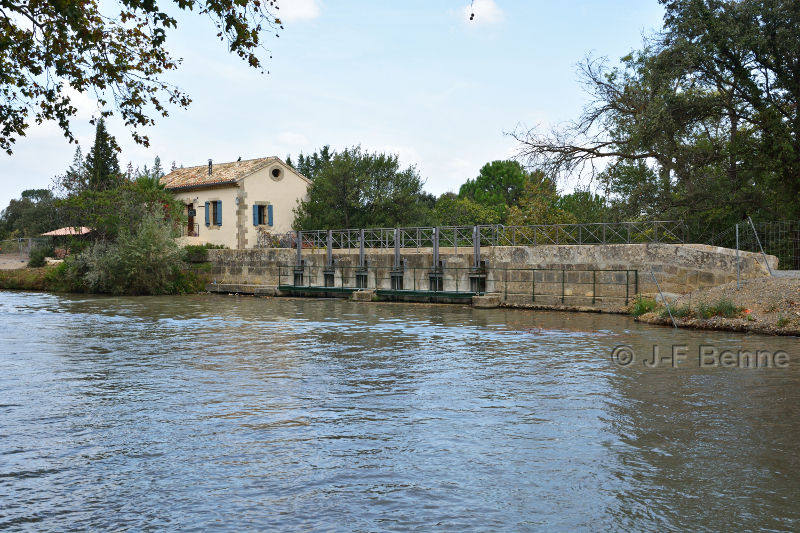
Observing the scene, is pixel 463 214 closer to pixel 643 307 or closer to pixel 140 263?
pixel 140 263

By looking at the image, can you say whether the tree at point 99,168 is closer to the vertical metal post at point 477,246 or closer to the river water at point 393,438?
the vertical metal post at point 477,246

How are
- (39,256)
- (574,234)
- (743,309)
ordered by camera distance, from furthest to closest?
1. (39,256)
2. (574,234)
3. (743,309)

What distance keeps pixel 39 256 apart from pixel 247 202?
1382 cm

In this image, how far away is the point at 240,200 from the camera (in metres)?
41.6

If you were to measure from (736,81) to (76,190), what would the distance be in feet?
134

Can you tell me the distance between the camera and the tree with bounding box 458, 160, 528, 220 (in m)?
71.4

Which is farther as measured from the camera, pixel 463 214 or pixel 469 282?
pixel 463 214

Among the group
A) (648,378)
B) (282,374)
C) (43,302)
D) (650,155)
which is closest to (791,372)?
(648,378)

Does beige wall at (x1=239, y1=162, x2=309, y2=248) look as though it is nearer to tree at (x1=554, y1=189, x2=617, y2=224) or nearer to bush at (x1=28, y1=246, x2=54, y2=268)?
bush at (x1=28, y1=246, x2=54, y2=268)

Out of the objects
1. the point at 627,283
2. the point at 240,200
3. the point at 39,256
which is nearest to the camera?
the point at 627,283

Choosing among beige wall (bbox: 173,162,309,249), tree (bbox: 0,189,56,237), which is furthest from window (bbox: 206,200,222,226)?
tree (bbox: 0,189,56,237)

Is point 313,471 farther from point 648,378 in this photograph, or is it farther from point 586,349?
point 586,349

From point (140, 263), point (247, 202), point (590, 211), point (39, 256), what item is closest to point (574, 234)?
point (590, 211)

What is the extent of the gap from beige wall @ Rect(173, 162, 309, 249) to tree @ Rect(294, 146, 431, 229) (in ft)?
3.47
